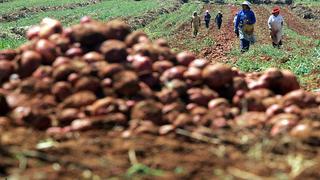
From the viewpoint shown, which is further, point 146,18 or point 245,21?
point 146,18

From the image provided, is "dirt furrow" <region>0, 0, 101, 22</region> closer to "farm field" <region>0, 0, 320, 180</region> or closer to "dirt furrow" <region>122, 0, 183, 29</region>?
"dirt furrow" <region>122, 0, 183, 29</region>

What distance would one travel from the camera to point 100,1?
45719mm

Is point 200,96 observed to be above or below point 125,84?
below

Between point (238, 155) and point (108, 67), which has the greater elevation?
point (108, 67)

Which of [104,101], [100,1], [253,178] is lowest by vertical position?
[100,1]

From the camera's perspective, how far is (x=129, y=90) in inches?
132

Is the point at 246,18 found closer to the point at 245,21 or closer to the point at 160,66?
the point at 245,21

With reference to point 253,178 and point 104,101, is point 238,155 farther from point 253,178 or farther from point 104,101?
point 104,101

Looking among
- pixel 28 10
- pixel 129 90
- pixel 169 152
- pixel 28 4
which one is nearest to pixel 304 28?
pixel 28 10

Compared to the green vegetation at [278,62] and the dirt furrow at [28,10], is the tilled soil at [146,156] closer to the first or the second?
the green vegetation at [278,62]

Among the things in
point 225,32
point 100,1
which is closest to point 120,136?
point 225,32

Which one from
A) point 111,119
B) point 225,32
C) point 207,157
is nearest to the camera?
point 207,157

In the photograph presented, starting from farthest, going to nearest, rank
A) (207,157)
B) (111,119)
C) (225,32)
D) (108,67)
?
(225,32) → (108,67) → (111,119) → (207,157)

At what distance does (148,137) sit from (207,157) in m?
0.35
